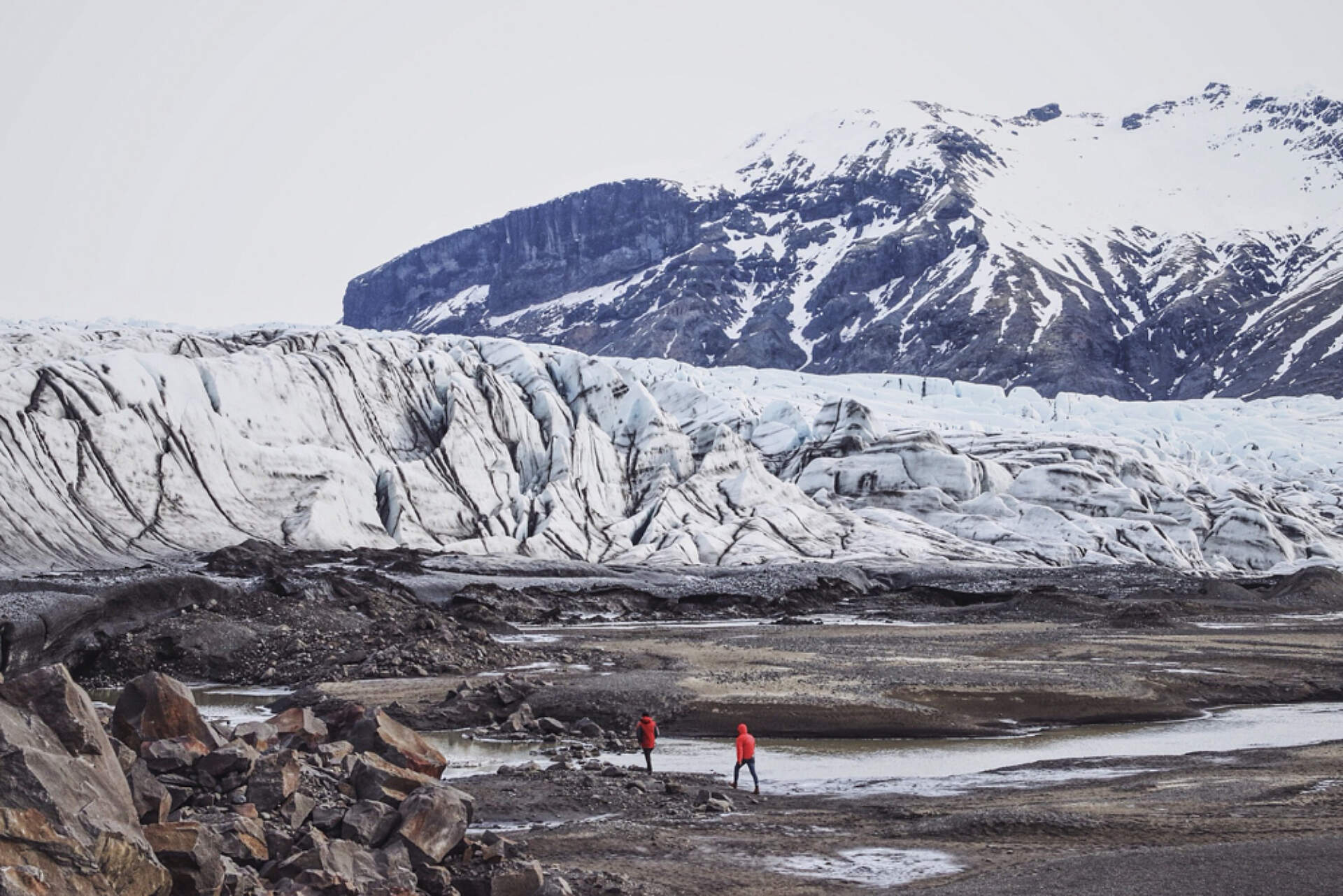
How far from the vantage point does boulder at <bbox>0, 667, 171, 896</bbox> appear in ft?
29.1

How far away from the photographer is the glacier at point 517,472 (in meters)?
62.4

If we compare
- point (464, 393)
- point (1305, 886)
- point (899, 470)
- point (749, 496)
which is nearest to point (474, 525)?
point (464, 393)

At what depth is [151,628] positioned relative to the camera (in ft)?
118

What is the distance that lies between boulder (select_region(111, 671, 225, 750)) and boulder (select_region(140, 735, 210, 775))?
0.45 meters

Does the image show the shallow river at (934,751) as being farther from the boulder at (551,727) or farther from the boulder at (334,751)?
the boulder at (334,751)

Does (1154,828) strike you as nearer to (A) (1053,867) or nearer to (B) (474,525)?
(A) (1053,867)

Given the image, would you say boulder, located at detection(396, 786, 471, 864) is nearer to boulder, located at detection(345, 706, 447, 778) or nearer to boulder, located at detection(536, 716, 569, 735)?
boulder, located at detection(345, 706, 447, 778)

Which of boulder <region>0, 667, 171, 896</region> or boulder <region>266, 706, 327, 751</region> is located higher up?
boulder <region>0, 667, 171, 896</region>

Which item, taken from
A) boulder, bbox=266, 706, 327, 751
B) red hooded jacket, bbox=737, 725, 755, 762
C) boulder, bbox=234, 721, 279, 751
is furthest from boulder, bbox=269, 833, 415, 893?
red hooded jacket, bbox=737, 725, 755, 762

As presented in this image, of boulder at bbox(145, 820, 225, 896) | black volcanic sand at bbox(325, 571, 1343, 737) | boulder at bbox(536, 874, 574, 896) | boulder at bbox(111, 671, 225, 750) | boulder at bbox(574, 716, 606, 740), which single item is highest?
boulder at bbox(111, 671, 225, 750)

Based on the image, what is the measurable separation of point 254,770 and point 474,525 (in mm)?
60970

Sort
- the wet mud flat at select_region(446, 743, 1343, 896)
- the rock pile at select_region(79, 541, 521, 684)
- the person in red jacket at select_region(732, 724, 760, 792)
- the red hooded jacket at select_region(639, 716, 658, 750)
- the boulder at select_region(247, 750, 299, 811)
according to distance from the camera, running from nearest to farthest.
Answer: the boulder at select_region(247, 750, 299, 811), the wet mud flat at select_region(446, 743, 1343, 896), the person in red jacket at select_region(732, 724, 760, 792), the red hooded jacket at select_region(639, 716, 658, 750), the rock pile at select_region(79, 541, 521, 684)

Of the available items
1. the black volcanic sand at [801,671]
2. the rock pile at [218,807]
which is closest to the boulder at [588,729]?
the black volcanic sand at [801,671]

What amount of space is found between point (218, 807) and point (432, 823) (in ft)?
7.19
